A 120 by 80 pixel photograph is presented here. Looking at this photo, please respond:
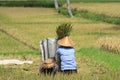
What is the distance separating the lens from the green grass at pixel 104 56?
11301 millimetres

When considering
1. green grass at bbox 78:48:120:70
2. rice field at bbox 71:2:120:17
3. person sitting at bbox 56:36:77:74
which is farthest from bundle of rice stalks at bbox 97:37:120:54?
rice field at bbox 71:2:120:17

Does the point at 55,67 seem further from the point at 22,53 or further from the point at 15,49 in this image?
the point at 15,49

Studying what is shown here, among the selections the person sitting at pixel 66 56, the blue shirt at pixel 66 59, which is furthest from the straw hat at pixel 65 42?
the blue shirt at pixel 66 59

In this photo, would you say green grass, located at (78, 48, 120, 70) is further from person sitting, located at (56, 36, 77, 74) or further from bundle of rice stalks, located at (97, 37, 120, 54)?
person sitting, located at (56, 36, 77, 74)

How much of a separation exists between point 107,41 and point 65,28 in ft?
21.8

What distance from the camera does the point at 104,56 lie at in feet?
41.3

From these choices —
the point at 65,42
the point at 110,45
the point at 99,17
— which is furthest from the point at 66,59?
the point at 99,17

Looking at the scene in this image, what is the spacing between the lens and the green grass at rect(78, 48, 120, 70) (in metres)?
11.3

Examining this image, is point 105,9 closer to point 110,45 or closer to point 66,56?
point 110,45

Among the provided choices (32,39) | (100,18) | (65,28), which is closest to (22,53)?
(32,39)

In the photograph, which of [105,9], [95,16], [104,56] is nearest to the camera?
[104,56]

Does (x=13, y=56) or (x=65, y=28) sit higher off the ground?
(x=65, y=28)

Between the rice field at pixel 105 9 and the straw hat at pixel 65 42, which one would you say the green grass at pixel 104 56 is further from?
the rice field at pixel 105 9

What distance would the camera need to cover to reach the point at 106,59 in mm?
12062
